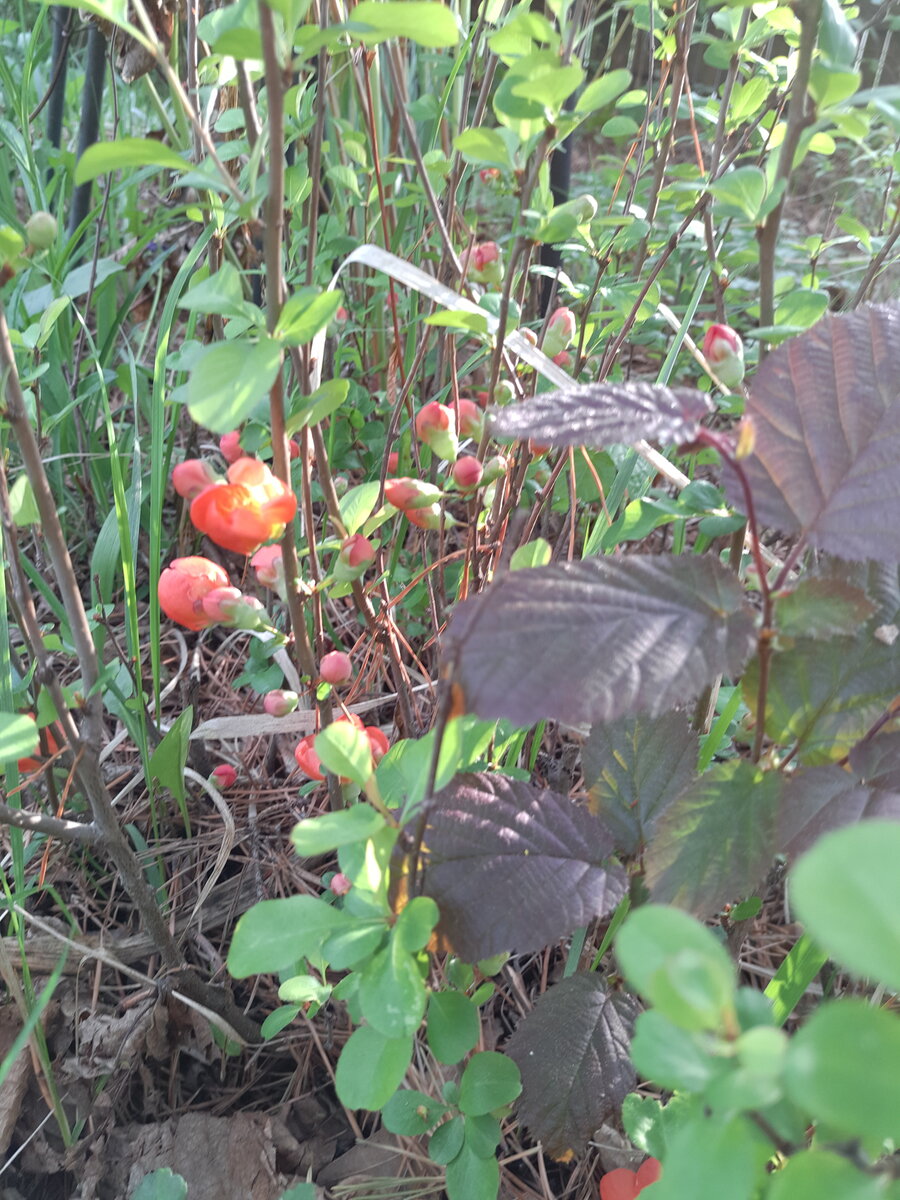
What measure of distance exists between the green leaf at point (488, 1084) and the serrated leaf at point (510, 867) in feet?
0.48

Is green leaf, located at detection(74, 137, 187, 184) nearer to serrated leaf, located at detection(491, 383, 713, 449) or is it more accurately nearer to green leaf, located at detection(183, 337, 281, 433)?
green leaf, located at detection(183, 337, 281, 433)

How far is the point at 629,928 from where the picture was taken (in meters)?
0.31

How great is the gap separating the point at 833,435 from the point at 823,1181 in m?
0.42

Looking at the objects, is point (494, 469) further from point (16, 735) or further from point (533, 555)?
point (16, 735)

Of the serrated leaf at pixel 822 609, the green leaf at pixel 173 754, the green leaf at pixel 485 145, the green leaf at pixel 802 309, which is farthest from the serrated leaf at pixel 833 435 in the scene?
the green leaf at pixel 173 754

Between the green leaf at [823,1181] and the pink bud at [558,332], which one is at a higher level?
the pink bud at [558,332]

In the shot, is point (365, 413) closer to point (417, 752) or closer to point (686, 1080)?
point (417, 752)

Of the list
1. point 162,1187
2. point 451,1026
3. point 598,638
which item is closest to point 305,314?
point 598,638

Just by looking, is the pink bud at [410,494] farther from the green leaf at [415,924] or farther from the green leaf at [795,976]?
the green leaf at [795,976]

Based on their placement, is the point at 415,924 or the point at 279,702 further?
the point at 279,702

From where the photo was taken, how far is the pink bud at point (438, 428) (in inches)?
30.0

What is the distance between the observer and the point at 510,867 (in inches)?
22.9

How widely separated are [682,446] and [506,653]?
0.50ft

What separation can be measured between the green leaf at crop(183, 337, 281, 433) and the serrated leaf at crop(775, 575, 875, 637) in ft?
1.07
